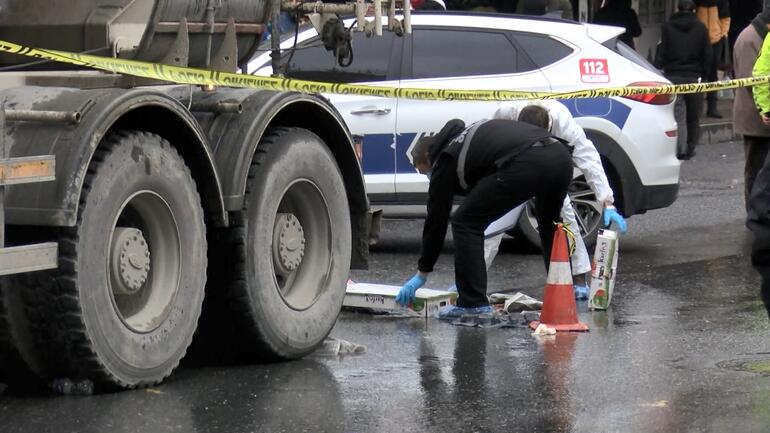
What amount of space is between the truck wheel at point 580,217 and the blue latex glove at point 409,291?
241 centimetres

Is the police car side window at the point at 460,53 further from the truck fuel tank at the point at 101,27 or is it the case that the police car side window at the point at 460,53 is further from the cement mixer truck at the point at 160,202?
the truck fuel tank at the point at 101,27

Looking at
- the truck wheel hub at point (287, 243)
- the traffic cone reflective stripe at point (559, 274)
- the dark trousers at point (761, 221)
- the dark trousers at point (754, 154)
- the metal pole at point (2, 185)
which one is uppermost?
the metal pole at point (2, 185)

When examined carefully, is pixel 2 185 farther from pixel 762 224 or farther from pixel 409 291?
pixel 409 291

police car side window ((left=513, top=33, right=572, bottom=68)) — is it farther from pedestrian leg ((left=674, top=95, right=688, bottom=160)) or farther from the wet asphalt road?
pedestrian leg ((left=674, top=95, right=688, bottom=160))

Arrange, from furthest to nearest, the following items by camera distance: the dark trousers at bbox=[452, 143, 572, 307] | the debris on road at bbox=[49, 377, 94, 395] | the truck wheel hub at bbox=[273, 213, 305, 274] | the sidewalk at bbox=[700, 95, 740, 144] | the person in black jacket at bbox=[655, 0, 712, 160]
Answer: the sidewalk at bbox=[700, 95, 740, 144] → the person in black jacket at bbox=[655, 0, 712, 160] → the dark trousers at bbox=[452, 143, 572, 307] → the truck wheel hub at bbox=[273, 213, 305, 274] → the debris on road at bbox=[49, 377, 94, 395]

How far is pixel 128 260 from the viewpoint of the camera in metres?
6.32

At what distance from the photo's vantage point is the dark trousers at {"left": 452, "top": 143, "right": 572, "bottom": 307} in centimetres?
849

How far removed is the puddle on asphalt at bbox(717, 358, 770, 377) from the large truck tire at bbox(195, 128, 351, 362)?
186cm

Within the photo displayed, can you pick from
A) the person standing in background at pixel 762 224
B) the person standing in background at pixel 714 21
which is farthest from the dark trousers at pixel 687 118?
the person standing in background at pixel 762 224

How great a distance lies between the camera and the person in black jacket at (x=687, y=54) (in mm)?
17125

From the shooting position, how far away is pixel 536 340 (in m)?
7.97

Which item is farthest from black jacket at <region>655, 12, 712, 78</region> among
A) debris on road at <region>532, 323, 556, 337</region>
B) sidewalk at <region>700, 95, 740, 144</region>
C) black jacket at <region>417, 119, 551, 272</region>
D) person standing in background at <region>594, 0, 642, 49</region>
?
debris on road at <region>532, 323, 556, 337</region>

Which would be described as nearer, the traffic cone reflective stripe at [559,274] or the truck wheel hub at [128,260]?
the truck wheel hub at [128,260]

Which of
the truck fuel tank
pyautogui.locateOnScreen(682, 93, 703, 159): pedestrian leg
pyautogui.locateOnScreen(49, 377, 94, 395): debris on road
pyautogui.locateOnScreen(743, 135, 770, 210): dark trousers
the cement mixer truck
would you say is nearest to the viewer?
the cement mixer truck
